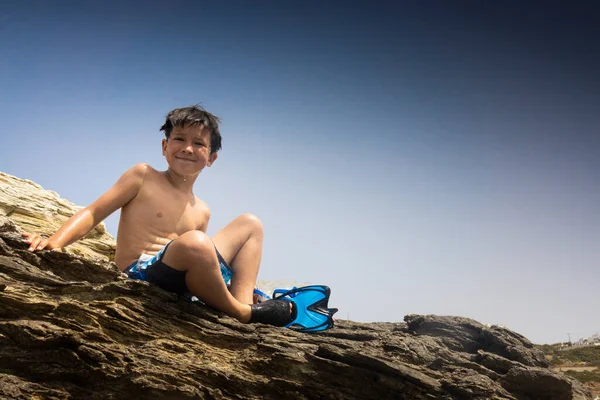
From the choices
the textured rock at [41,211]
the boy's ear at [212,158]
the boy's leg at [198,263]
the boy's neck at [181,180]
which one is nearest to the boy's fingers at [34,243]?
the boy's leg at [198,263]

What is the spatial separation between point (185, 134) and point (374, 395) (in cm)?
460

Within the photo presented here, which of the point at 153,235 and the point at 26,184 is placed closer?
the point at 153,235

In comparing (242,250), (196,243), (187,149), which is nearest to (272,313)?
(242,250)

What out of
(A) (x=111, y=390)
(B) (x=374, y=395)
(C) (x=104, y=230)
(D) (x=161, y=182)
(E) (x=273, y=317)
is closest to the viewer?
(A) (x=111, y=390)

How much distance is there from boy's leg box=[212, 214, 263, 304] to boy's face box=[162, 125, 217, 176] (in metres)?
1.11

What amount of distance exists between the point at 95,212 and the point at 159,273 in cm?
142

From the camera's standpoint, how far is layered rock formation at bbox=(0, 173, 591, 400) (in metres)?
4.96

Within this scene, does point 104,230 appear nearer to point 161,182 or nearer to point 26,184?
point 26,184

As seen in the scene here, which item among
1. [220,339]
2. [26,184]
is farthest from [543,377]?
[26,184]

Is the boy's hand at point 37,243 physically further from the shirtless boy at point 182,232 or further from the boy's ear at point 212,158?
the boy's ear at point 212,158

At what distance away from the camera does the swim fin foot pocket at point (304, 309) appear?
6.54 m

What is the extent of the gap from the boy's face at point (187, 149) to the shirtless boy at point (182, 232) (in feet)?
0.05

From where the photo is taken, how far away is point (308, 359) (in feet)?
18.2

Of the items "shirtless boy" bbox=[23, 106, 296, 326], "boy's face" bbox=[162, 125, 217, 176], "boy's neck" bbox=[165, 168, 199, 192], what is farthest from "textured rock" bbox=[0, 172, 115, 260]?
"boy's face" bbox=[162, 125, 217, 176]
